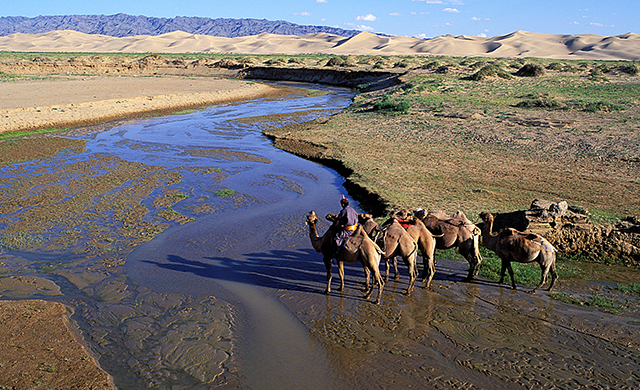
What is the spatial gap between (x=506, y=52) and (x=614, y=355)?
141857 millimetres

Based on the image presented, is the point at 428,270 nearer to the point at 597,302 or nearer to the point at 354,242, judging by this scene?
the point at 354,242

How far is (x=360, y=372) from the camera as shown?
6500mm

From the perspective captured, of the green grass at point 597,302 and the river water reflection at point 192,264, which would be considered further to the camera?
the green grass at point 597,302

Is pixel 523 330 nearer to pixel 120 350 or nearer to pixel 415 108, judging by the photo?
pixel 120 350

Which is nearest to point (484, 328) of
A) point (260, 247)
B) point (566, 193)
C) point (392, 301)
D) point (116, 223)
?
point (392, 301)

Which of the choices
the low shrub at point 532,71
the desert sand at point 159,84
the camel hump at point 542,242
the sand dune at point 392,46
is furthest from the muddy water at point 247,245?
the sand dune at point 392,46

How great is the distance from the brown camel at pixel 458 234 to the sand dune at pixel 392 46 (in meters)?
122

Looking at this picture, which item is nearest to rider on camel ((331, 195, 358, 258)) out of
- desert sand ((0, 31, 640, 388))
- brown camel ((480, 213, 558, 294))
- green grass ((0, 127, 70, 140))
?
brown camel ((480, 213, 558, 294))

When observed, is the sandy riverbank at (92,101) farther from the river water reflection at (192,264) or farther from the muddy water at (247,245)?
the river water reflection at (192,264)

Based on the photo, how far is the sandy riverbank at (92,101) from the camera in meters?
29.6

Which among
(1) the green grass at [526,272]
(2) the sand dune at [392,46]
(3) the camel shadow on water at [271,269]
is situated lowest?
(3) the camel shadow on water at [271,269]

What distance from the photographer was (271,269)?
9984 millimetres

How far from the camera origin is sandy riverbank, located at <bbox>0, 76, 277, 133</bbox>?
29625 millimetres

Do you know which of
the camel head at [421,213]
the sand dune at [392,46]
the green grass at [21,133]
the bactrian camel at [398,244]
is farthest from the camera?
the sand dune at [392,46]
